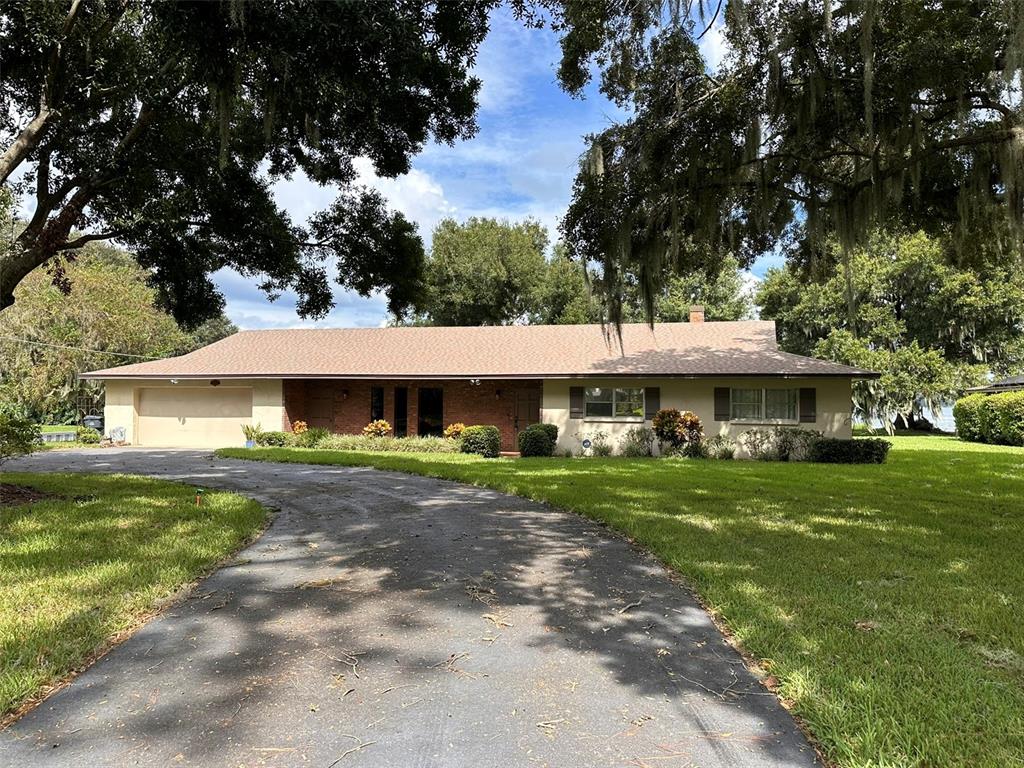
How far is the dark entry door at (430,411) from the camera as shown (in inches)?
798

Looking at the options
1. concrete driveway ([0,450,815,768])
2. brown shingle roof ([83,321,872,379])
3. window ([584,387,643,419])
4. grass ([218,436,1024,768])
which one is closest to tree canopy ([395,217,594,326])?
brown shingle roof ([83,321,872,379])

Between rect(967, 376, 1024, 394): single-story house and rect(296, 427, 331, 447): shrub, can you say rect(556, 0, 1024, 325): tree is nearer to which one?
rect(296, 427, 331, 447): shrub

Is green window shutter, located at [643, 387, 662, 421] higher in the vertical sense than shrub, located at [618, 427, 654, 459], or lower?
higher

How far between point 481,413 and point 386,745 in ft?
56.7

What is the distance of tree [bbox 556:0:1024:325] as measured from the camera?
682cm

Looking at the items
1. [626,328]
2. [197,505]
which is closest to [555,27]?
[197,505]

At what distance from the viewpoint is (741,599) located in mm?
4316

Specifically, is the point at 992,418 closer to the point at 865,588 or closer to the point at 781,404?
the point at 781,404

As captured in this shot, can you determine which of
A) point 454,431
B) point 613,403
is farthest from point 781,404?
point 454,431

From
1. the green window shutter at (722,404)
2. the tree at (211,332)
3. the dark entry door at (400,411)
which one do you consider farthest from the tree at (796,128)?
the tree at (211,332)

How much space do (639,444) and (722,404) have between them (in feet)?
8.80

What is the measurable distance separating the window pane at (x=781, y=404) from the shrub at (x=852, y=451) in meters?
1.80

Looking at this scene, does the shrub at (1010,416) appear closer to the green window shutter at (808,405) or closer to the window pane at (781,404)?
the green window shutter at (808,405)

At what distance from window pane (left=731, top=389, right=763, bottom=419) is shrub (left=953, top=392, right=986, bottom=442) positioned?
11316 millimetres
